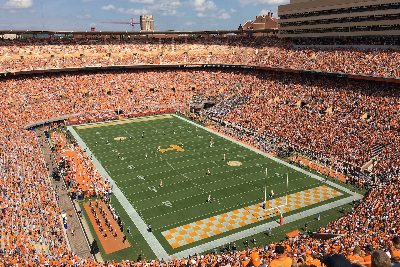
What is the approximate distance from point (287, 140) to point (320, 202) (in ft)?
41.9

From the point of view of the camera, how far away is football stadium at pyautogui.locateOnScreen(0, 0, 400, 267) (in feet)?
64.6

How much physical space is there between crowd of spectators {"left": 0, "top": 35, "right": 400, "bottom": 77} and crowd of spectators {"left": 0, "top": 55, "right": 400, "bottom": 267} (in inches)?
70.0

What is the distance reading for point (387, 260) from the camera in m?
5.31

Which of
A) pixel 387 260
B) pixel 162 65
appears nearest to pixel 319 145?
pixel 387 260

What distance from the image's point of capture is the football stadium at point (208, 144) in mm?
19688

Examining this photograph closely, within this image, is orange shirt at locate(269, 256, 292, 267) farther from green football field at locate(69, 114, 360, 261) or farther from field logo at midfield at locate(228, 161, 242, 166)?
field logo at midfield at locate(228, 161, 242, 166)

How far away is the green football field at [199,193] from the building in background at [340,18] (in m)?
23.7

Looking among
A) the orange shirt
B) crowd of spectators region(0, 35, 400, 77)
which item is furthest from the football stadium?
crowd of spectators region(0, 35, 400, 77)

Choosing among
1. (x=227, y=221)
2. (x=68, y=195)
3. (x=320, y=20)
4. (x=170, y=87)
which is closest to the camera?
(x=227, y=221)

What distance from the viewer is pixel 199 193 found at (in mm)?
26641

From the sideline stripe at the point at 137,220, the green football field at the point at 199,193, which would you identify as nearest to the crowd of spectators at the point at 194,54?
the green football field at the point at 199,193

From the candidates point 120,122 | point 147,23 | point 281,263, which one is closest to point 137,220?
point 281,263

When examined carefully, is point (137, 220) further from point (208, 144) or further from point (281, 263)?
point (281, 263)

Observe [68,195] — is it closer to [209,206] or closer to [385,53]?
[209,206]
